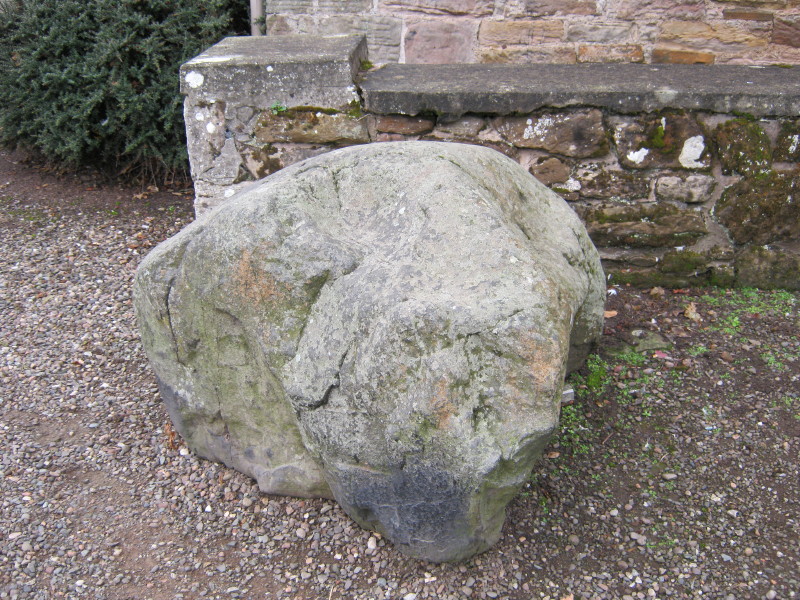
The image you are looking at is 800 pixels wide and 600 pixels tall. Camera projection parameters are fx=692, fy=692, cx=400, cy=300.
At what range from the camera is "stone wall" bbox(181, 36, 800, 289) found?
3426mm

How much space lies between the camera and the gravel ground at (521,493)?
2.19m

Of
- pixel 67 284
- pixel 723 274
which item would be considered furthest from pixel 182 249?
pixel 723 274

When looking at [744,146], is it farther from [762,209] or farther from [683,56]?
[683,56]

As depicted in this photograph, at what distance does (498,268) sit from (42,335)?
8.18 feet

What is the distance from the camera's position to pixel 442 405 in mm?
1903

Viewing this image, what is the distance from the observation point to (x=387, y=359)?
6.40ft

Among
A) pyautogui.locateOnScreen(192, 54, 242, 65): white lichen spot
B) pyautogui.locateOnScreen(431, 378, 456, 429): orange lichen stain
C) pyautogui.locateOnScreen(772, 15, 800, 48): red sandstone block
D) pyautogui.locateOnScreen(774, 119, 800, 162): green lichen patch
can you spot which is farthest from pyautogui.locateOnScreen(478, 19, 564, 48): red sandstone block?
pyautogui.locateOnScreen(431, 378, 456, 429): orange lichen stain

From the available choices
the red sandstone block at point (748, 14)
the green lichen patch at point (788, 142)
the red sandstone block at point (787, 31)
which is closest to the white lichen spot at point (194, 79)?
the green lichen patch at point (788, 142)

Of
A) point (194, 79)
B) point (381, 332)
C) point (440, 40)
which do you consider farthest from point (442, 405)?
point (440, 40)

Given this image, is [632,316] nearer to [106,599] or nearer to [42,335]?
[106,599]

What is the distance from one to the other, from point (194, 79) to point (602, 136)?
207cm

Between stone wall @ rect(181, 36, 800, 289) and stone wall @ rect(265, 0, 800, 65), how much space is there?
0.97 m

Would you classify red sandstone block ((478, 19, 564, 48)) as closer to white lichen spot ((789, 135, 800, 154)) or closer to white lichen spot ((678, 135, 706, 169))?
white lichen spot ((678, 135, 706, 169))

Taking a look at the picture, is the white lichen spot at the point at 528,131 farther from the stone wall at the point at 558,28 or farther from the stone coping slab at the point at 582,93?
the stone wall at the point at 558,28
